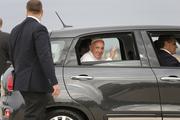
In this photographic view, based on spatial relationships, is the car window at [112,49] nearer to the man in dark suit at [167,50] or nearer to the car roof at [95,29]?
the car roof at [95,29]

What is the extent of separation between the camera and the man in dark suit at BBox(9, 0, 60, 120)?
6.11 m

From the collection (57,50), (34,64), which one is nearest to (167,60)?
(57,50)

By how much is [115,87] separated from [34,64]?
1162 millimetres

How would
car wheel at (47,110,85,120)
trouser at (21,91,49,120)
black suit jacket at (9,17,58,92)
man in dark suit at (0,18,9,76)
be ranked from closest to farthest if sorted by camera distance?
black suit jacket at (9,17,58,92) → trouser at (21,91,49,120) → car wheel at (47,110,85,120) → man in dark suit at (0,18,9,76)

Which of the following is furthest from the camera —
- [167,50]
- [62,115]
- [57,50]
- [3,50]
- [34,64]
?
[3,50]

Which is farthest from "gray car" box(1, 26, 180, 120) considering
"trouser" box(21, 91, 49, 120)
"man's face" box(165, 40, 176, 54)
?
"trouser" box(21, 91, 49, 120)

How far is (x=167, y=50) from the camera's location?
7559mm

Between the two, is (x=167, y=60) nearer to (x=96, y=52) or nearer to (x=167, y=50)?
(x=167, y=50)

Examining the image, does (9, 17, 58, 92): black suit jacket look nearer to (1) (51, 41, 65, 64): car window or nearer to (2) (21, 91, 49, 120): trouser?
(2) (21, 91, 49, 120): trouser

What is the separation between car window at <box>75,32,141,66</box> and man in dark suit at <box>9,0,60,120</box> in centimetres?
105

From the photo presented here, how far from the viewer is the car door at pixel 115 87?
698 centimetres

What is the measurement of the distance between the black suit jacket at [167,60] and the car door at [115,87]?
253 mm

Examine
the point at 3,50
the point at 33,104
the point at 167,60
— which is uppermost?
the point at 167,60

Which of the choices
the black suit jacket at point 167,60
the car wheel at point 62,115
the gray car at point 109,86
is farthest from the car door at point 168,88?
the car wheel at point 62,115
